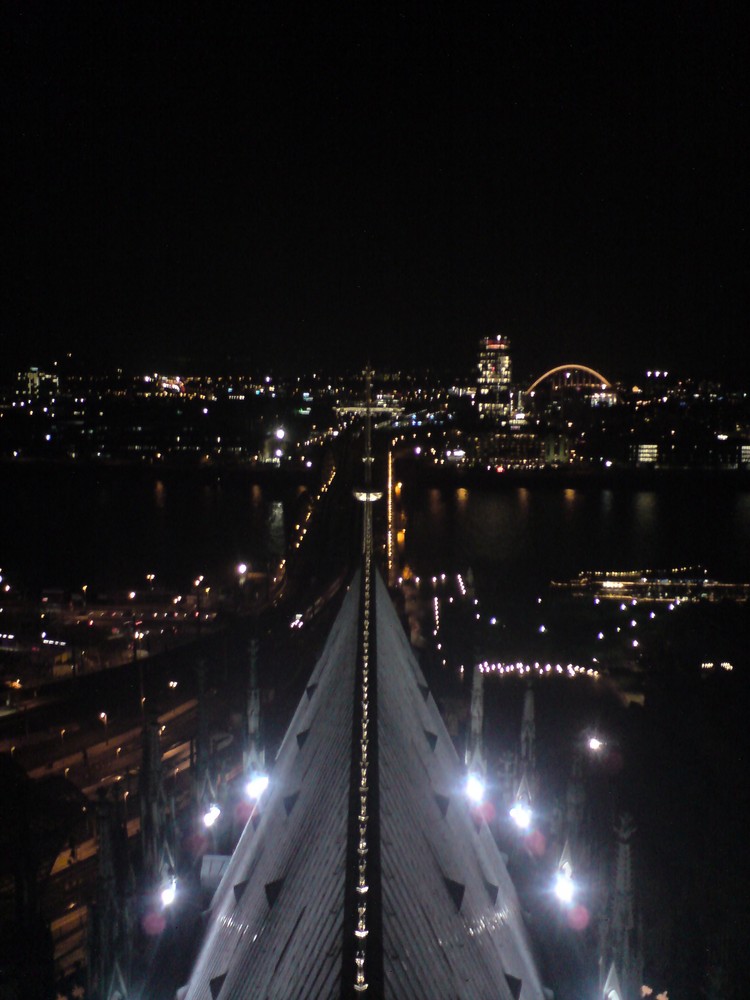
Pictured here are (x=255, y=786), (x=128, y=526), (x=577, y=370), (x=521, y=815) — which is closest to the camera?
(x=521, y=815)

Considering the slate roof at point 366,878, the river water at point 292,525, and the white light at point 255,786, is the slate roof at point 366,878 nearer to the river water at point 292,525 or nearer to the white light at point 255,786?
the white light at point 255,786

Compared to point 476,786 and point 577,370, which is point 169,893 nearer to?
point 476,786

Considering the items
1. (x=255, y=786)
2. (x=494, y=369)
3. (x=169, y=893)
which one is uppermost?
(x=494, y=369)

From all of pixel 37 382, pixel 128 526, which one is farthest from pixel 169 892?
pixel 37 382

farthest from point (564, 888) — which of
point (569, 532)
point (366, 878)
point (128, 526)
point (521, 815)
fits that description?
point (128, 526)

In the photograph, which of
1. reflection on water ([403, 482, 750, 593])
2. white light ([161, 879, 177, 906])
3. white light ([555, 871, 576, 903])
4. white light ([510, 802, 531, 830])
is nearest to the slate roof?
white light ([161, 879, 177, 906])

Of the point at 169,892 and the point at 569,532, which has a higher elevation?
the point at 569,532

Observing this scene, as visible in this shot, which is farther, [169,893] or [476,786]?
[476,786]

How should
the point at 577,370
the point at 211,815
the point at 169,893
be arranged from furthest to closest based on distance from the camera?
the point at 577,370 → the point at 211,815 → the point at 169,893

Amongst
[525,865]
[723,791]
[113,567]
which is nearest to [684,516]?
[113,567]

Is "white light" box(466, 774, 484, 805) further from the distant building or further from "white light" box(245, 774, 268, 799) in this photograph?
the distant building
